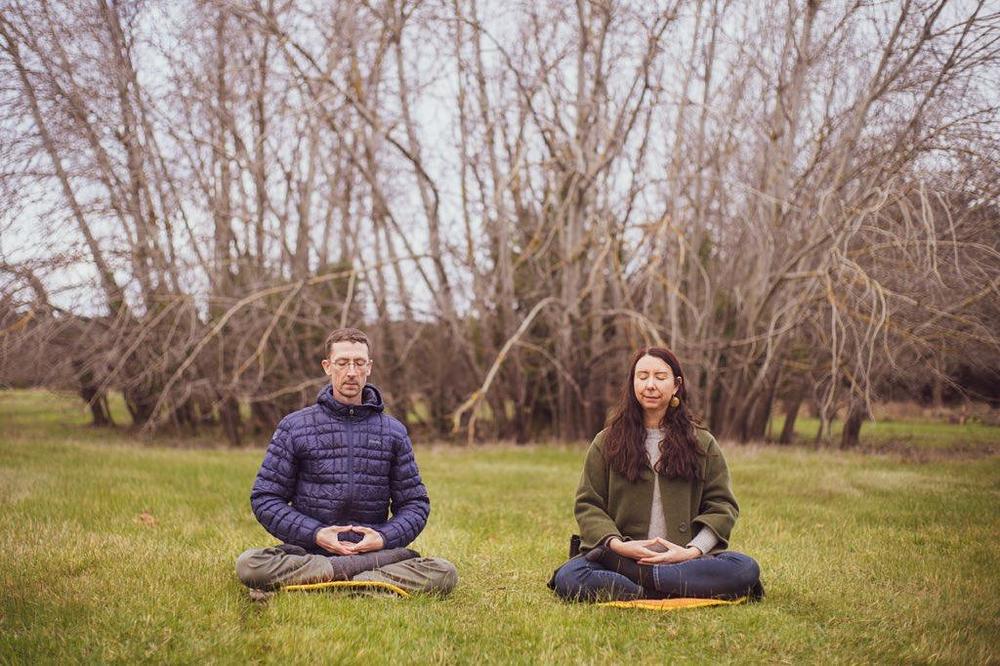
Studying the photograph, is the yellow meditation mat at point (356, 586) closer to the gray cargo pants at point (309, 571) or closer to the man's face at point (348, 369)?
the gray cargo pants at point (309, 571)

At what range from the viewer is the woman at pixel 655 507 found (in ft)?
15.6

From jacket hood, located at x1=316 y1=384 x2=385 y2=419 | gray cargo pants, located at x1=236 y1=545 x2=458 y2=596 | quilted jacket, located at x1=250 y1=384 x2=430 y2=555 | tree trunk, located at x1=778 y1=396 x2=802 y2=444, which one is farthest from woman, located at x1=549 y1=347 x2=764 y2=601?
tree trunk, located at x1=778 y1=396 x2=802 y2=444

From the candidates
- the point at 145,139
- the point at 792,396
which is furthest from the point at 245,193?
the point at 792,396

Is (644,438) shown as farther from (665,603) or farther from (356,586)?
(356,586)

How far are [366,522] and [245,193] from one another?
13.3m

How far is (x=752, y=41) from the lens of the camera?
13.5 m

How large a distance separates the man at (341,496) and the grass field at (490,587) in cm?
20

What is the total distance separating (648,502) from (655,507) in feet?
0.16

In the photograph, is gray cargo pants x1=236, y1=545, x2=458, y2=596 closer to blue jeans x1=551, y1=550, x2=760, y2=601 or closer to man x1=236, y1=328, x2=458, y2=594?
man x1=236, y1=328, x2=458, y2=594

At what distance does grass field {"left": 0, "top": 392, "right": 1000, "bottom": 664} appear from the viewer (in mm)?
3916

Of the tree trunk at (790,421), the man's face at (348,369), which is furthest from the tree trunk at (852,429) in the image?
the man's face at (348,369)

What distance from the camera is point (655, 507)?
495cm

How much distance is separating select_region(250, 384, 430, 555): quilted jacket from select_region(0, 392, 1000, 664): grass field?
1.36ft

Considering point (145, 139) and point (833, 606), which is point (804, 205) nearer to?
point (833, 606)
